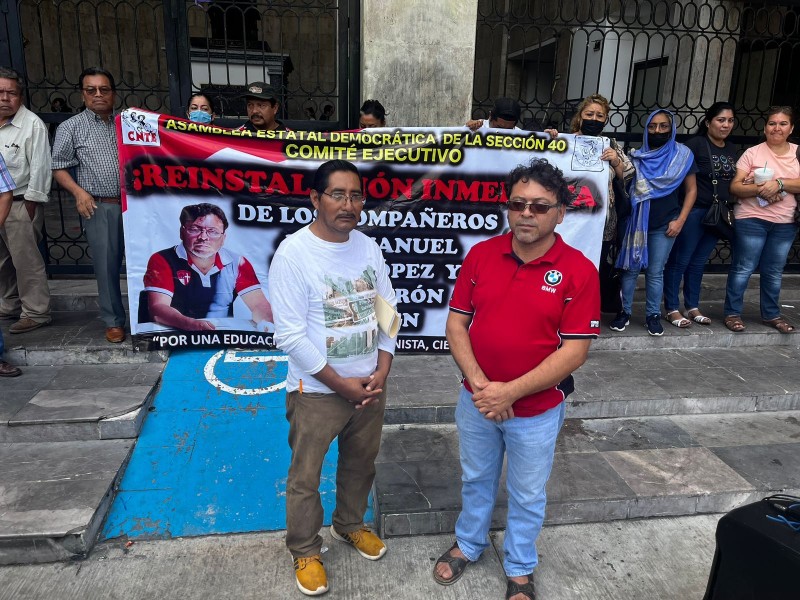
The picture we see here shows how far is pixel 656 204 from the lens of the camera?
501 cm

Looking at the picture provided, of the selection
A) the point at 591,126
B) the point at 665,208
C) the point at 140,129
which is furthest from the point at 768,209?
the point at 140,129

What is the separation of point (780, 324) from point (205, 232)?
510 cm

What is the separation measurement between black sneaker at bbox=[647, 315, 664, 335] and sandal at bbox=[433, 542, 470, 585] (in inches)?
128

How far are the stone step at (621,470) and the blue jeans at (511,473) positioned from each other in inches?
16.1

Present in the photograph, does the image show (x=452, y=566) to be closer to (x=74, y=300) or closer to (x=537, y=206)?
(x=537, y=206)

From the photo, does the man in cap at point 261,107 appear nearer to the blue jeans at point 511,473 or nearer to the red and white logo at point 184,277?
the red and white logo at point 184,277

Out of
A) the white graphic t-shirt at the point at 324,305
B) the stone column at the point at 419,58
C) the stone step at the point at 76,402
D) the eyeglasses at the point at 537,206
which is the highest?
the stone column at the point at 419,58

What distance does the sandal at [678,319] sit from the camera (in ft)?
17.9

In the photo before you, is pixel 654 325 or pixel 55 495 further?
pixel 654 325

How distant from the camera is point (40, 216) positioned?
484 cm

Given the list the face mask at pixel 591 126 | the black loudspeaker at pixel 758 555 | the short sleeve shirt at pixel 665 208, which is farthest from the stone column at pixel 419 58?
the black loudspeaker at pixel 758 555

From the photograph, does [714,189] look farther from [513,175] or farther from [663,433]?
[513,175]

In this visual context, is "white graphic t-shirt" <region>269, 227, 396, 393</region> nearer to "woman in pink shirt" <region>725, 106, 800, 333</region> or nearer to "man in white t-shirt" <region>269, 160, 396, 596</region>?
"man in white t-shirt" <region>269, 160, 396, 596</region>

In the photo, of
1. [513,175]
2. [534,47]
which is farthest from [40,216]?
[534,47]
